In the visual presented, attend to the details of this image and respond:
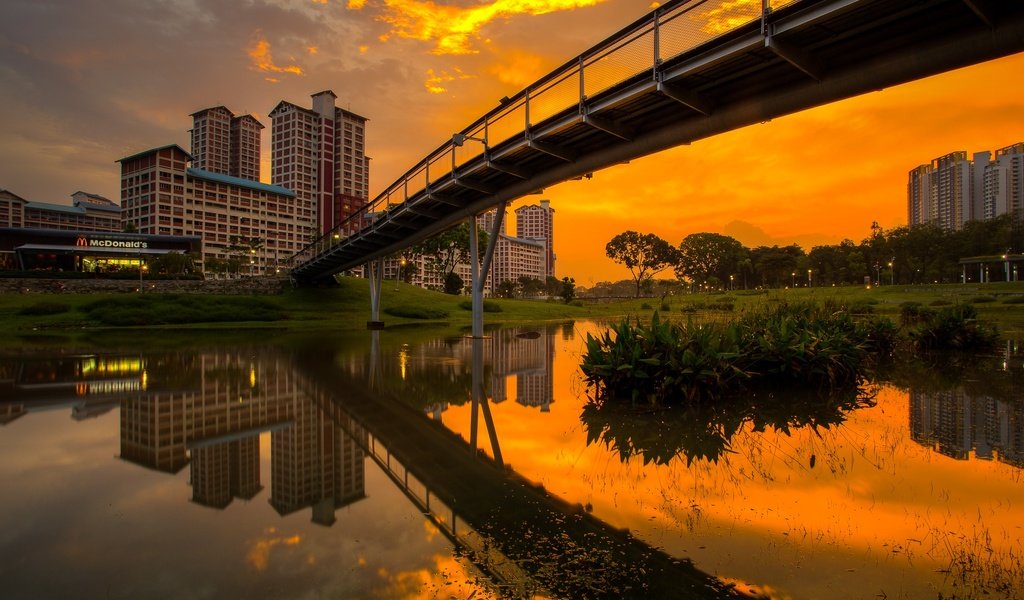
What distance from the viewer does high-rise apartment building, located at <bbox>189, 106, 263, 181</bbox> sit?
185375 mm

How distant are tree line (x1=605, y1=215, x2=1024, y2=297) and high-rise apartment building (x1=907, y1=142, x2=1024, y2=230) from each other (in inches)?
602

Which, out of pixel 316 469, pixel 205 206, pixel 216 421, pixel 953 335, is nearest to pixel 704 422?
pixel 316 469

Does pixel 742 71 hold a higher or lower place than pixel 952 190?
lower

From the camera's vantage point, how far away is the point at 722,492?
5.15 meters

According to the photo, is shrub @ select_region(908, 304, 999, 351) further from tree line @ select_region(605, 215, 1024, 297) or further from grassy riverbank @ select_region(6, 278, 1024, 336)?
tree line @ select_region(605, 215, 1024, 297)

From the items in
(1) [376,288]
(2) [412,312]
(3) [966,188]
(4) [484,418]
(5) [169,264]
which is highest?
(3) [966,188]

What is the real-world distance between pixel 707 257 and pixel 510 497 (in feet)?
396

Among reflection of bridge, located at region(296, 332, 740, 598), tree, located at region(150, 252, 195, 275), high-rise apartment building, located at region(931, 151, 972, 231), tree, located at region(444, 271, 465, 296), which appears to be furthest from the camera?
high-rise apartment building, located at region(931, 151, 972, 231)

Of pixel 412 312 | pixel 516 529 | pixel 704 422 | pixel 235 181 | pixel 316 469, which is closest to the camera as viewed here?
pixel 516 529

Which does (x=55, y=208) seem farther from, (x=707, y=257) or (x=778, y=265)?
(x=778, y=265)

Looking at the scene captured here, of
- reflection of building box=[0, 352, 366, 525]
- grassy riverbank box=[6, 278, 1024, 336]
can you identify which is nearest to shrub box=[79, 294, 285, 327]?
grassy riverbank box=[6, 278, 1024, 336]

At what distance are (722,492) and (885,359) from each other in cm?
1368

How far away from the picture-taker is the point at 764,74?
13.6m

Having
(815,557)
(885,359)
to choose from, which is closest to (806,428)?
(815,557)
